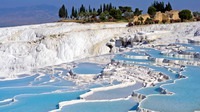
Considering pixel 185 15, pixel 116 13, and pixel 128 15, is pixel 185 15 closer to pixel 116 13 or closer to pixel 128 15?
pixel 128 15

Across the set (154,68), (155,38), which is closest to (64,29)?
(155,38)

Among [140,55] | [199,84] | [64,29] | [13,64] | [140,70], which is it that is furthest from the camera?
[64,29]

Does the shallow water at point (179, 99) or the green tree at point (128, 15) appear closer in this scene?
the shallow water at point (179, 99)

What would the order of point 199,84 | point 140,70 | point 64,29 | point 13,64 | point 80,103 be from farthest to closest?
point 64,29
point 13,64
point 140,70
point 199,84
point 80,103

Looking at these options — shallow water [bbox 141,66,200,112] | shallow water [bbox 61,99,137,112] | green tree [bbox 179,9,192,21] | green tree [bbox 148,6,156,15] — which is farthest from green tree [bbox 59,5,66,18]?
shallow water [bbox 61,99,137,112]

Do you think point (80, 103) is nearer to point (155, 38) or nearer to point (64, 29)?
point (155, 38)

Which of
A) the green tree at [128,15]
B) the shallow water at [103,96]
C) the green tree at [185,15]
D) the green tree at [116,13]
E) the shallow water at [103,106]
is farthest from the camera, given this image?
the green tree at [128,15]

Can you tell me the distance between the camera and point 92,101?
9.41m

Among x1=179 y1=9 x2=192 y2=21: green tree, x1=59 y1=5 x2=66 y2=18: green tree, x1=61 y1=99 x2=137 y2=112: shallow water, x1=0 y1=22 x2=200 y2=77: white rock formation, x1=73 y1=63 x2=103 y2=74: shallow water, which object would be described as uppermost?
x1=59 y1=5 x2=66 y2=18: green tree

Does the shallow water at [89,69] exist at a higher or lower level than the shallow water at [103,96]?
higher

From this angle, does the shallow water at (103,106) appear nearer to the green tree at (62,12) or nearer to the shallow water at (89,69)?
the shallow water at (89,69)

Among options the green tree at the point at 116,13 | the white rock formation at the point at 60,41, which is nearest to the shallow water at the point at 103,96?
the white rock formation at the point at 60,41

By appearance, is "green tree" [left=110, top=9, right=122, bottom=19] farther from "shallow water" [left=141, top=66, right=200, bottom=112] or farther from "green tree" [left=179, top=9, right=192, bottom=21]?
"shallow water" [left=141, top=66, right=200, bottom=112]

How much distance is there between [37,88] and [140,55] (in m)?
7.54
